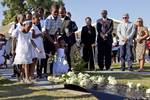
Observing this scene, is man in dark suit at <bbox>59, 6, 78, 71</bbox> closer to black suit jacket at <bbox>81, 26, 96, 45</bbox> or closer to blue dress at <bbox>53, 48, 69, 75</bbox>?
blue dress at <bbox>53, 48, 69, 75</bbox>

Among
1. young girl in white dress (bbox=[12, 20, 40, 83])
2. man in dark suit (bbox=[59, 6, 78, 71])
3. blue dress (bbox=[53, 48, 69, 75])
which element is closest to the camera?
young girl in white dress (bbox=[12, 20, 40, 83])

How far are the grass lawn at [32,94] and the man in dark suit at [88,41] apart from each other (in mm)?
5648

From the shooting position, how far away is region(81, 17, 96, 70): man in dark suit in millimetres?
18484

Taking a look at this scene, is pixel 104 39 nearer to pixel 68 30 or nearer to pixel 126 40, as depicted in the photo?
pixel 126 40

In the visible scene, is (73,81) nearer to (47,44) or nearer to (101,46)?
(47,44)

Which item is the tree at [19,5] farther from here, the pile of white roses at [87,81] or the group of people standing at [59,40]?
the pile of white roses at [87,81]

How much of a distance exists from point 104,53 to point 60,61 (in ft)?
8.69

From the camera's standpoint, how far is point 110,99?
8602 mm

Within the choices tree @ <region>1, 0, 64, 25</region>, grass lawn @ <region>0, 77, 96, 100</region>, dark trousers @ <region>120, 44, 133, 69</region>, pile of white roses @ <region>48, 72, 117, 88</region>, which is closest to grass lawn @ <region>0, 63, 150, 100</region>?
grass lawn @ <region>0, 77, 96, 100</region>

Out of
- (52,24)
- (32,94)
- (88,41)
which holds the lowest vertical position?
(32,94)

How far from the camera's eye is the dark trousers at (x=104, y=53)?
60.7 feet

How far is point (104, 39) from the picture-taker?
18.3 m

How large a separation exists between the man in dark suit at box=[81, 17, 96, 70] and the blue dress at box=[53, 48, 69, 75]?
204 cm

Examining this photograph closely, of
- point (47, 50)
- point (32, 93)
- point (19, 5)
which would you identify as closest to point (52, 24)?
point (47, 50)
